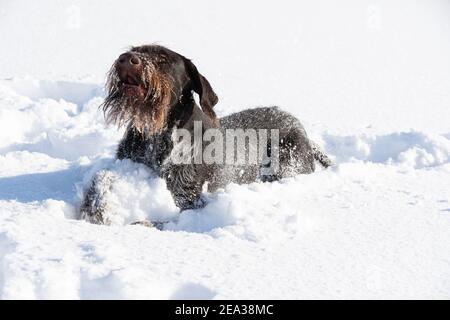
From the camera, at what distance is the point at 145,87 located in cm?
420

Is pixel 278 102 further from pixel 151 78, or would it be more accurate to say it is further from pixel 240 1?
pixel 240 1

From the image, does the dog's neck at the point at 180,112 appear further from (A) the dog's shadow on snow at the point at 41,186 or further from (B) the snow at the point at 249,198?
(A) the dog's shadow on snow at the point at 41,186

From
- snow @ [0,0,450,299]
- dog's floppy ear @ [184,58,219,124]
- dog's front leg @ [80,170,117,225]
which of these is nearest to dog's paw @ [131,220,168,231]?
snow @ [0,0,450,299]

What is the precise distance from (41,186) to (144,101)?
42.9 inches

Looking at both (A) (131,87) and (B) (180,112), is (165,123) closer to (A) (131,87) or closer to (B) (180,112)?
(B) (180,112)

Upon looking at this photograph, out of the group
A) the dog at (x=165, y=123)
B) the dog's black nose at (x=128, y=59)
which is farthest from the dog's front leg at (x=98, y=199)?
the dog's black nose at (x=128, y=59)

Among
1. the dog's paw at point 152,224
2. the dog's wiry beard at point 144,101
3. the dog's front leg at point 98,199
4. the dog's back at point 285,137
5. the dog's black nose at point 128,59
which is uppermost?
the dog's black nose at point 128,59

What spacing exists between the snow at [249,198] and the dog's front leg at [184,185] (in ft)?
0.31

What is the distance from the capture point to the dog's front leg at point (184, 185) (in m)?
4.33

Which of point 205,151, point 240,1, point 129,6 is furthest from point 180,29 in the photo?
point 205,151

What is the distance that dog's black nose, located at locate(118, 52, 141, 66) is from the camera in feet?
13.3

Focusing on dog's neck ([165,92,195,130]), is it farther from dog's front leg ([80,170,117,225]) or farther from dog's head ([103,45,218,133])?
dog's front leg ([80,170,117,225])

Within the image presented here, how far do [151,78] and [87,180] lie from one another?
93 centimetres
